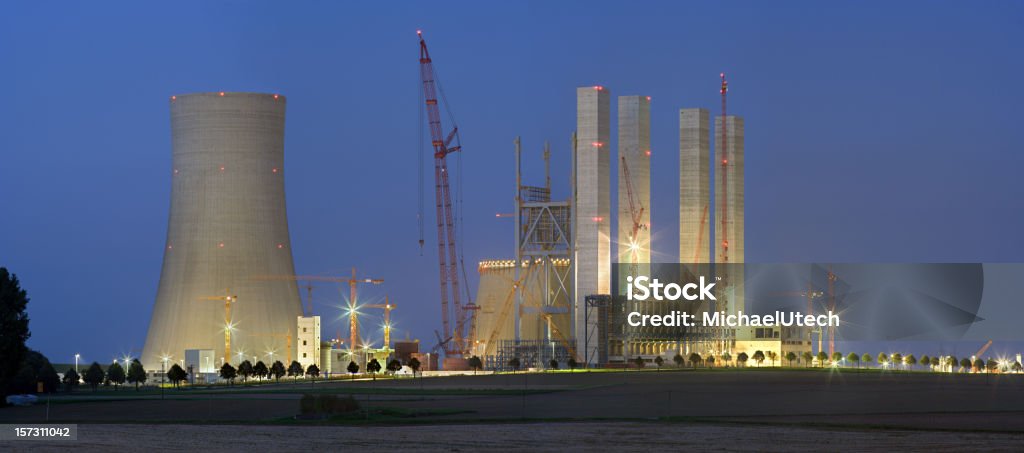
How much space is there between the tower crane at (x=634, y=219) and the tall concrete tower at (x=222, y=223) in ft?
82.6

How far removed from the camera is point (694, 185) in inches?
4555

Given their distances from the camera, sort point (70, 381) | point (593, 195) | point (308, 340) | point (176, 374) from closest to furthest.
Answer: point (176, 374) < point (70, 381) < point (593, 195) < point (308, 340)

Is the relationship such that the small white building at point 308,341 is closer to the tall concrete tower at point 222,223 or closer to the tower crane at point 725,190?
the tall concrete tower at point 222,223

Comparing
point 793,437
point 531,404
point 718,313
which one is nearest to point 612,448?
point 793,437

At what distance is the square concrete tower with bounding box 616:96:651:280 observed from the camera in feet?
348

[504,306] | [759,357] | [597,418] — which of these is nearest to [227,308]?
[504,306]

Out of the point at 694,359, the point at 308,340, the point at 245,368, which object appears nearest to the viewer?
the point at 245,368

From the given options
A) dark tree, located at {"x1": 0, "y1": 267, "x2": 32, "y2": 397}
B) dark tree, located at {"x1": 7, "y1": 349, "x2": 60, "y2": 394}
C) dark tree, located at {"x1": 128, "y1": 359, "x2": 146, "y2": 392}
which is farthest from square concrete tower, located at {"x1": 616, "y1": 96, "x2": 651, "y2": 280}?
dark tree, located at {"x1": 0, "y1": 267, "x2": 32, "y2": 397}

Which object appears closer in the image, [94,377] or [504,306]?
[94,377]

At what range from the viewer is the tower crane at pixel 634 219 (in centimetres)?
10669

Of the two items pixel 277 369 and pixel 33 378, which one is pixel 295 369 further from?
pixel 33 378

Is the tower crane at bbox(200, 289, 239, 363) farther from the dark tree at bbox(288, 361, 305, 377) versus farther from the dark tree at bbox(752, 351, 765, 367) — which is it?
the dark tree at bbox(752, 351, 765, 367)

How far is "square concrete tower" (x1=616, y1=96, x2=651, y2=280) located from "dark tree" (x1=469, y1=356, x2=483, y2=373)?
11357 mm

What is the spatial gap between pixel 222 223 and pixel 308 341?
583 inches
